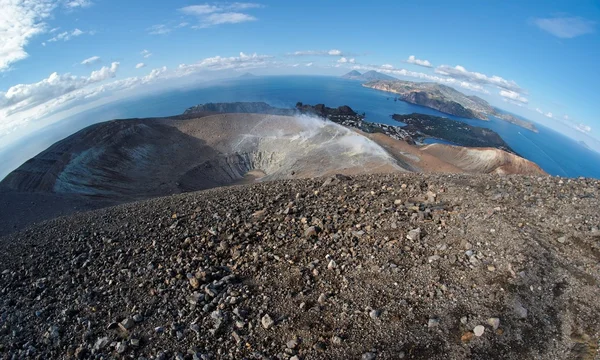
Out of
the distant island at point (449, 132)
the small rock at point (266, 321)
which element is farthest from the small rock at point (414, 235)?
the distant island at point (449, 132)

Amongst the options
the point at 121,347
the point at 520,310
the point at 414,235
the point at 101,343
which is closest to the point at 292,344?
the point at 121,347

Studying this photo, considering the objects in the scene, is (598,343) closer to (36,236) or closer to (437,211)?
(437,211)

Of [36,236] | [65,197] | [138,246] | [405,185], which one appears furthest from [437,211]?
[65,197]

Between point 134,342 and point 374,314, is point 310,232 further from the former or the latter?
point 134,342

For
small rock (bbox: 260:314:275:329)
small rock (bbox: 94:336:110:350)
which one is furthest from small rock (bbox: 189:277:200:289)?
small rock (bbox: 260:314:275:329)

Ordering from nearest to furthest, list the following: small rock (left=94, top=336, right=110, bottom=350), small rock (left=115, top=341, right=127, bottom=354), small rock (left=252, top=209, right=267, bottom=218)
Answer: small rock (left=115, top=341, right=127, bottom=354) → small rock (left=94, top=336, right=110, bottom=350) → small rock (left=252, top=209, right=267, bottom=218)

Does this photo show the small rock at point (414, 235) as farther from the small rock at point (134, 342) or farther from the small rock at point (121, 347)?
the small rock at point (121, 347)

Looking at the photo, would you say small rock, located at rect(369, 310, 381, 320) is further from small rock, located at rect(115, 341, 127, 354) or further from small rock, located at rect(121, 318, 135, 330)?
small rock, located at rect(121, 318, 135, 330)
